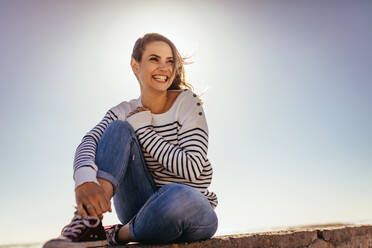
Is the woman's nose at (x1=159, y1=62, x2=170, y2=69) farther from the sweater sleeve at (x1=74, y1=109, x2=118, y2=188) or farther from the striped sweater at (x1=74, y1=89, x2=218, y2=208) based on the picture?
the sweater sleeve at (x1=74, y1=109, x2=118, y2=188)

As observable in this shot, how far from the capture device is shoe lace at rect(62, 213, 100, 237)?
1.95 metres

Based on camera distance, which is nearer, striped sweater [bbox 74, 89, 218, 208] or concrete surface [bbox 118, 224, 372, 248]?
concrete surface [bbox 118, 224, 372, 248]

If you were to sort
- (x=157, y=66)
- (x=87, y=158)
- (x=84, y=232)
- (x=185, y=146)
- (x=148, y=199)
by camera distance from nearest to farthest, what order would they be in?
Result: (x=84, y=232)
(x=148, y=199)
(x=87, y=158)
(x=185, y=146)
(x=157, y=66)

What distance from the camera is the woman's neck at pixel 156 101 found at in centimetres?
297

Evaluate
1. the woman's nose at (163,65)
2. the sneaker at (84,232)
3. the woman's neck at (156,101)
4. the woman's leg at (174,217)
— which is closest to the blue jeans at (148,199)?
the woman's leg at (174,217)

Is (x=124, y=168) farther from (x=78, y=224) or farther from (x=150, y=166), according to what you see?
(x=78, y=224)

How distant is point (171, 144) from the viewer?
→ 8.83ft

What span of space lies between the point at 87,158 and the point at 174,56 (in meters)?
1.14

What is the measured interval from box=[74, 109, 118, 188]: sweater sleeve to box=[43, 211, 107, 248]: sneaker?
0.64 ft

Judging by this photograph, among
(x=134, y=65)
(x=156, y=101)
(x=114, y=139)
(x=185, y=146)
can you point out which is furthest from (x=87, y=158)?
(x=134, y=65)

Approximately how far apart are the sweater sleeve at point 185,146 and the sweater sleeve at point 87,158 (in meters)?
0.31

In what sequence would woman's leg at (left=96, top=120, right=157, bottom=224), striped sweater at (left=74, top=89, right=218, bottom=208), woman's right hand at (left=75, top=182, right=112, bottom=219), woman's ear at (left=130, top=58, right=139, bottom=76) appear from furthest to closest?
1. woman's ear at (left=130, top=58, right=139, bottom=76)
2. striped sweater at (left=74, top=89, right=218, bottom=208)
3. woman's leg at (left=96, top=120, right=157, bottom=224)
4. woman's right hand at (left=75, top=182, right=112, bottom=219)

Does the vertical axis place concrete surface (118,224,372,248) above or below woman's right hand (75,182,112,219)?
below

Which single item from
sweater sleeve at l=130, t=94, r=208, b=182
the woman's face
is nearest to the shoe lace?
sweater sleeve at l=130, t=94, r=208, b=182
